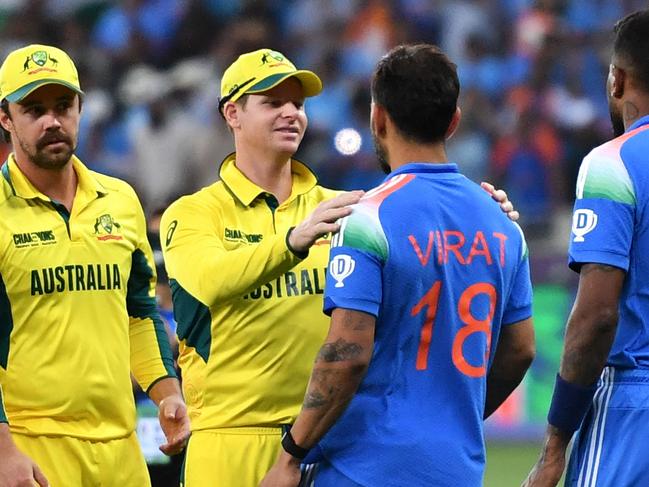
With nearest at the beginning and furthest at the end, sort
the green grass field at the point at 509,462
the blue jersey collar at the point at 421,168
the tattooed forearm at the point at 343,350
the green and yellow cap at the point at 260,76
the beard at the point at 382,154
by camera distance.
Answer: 1. the tattooed forearm at the point at 343,350
2. the blue jersey collar at the point at 421,168
3. the beard at the point at 382,154
4. the green and yellow cap at the point at 260,76
5. the green grass field at the point at 509,462

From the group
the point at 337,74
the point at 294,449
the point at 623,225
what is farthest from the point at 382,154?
the point at 337,74

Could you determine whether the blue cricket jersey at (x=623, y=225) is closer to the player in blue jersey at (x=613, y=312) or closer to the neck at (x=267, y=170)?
the player in blue jersey at (x=613, y=312)

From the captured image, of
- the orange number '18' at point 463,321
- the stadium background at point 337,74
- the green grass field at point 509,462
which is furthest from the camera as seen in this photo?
the stadium background at point 337,74

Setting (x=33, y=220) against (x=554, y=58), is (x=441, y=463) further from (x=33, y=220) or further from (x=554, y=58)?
(x=554, y=58)

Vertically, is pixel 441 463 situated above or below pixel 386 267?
below

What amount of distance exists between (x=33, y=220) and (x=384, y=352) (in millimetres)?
1778

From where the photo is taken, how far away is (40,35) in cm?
1555

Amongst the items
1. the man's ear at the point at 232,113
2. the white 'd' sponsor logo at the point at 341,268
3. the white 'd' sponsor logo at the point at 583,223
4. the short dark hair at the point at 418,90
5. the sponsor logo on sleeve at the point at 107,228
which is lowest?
the sponsor logo on sleeve at the point at 107,228

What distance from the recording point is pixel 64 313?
17.1 feet

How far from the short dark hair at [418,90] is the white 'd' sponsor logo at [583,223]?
49cm

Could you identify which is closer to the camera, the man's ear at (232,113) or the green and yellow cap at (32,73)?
the green and yellow cap at (32,73)

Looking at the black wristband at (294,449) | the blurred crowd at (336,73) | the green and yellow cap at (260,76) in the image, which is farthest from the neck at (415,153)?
the blurred crowd at (336,73)

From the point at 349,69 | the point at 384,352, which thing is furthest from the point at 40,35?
the point at 384,352

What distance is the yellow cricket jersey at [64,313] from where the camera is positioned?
5188 mm
